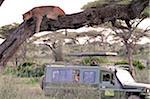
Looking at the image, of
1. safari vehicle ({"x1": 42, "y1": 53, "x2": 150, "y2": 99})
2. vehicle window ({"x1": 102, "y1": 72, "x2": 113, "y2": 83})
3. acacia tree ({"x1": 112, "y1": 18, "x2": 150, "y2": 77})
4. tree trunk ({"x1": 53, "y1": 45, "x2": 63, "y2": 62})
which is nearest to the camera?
safari vehicle ({"x1": 42, "y1": 53, "x2": 150, "y2": 99})

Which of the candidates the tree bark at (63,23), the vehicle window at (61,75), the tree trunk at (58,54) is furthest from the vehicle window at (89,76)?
the tree trunk at (58,54)

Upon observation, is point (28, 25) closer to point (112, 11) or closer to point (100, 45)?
point (112, 11)

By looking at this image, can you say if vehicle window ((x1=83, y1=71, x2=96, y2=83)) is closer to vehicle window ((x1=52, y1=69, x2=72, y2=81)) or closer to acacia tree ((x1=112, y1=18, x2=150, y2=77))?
vehicle window ((x1=52, y1=69, x2=72, y2=81))

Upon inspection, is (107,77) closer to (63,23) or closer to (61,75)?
(61,75)

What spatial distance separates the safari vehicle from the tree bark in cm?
661

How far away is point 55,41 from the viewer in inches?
1378

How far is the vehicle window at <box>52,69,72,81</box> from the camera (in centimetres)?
1388

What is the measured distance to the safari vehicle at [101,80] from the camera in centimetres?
1334

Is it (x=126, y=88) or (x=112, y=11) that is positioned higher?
(x=112, y=11)

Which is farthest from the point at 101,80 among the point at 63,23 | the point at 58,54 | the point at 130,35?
the point at 58,54

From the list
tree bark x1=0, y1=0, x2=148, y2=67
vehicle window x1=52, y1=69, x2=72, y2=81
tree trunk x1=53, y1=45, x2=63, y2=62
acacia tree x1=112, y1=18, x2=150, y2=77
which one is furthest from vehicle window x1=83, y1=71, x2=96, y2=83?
tree trunk x1=53, y1=45, x2=63, y2=62

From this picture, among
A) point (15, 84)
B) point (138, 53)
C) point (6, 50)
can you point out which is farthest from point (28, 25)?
point (138, 53)

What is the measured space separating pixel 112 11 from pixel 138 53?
30.4 meters

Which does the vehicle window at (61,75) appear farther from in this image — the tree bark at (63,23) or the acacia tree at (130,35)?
the acacia tree at (130,35)
